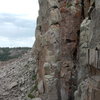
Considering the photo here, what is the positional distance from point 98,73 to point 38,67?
1262 centimetres

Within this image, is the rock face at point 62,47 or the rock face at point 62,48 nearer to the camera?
the rock face at point 62,48

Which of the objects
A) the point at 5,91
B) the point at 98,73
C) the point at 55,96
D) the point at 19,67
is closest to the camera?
the point at 98,73

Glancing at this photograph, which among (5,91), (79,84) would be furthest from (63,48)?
(5,91)

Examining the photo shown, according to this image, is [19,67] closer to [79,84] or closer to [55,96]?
[55,96]

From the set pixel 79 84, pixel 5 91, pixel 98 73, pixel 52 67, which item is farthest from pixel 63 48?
pixel 5 91

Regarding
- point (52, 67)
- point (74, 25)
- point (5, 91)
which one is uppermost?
point (74, 25)

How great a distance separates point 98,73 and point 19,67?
21.2m

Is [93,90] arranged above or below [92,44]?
below

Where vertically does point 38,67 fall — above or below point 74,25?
below

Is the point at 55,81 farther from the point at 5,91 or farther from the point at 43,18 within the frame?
the point at 5,91

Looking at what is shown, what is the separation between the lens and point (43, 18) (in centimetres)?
4309

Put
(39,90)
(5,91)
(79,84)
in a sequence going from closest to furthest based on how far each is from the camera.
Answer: (79,84) < (39,90) < (5,91)

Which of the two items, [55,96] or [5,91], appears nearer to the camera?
[55,96]

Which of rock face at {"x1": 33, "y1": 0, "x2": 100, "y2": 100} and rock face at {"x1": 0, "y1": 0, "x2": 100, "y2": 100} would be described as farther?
rock face at {"x1": 33, "y1": 0, "x2": 100, "y2": 100}
